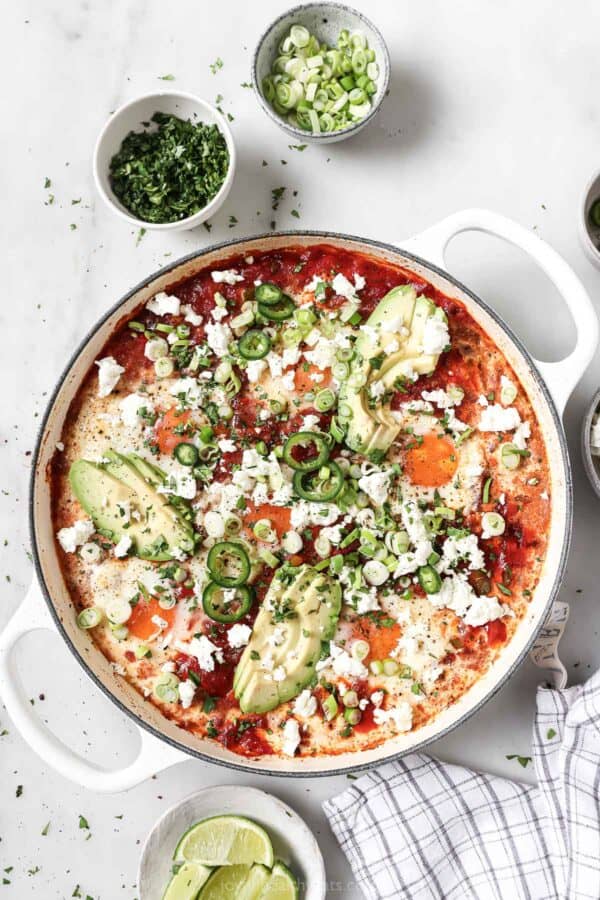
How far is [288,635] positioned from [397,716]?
0.55m

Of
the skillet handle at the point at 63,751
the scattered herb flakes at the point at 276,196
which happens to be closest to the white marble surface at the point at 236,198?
the scattered herb flakes at the point at 276,196

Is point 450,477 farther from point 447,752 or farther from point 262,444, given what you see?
point 447,752

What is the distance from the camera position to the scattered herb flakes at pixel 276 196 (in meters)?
4.00

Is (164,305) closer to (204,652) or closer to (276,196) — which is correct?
(276,196)

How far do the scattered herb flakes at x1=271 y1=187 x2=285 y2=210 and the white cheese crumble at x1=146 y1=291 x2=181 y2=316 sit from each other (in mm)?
651

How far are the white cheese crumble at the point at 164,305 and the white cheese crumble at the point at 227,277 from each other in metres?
0.18

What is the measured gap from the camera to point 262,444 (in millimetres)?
3656

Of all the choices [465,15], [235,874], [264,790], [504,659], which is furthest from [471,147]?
[235,874]

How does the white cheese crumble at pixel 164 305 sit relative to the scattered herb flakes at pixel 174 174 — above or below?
below

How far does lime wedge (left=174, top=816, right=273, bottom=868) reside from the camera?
378 centimetres

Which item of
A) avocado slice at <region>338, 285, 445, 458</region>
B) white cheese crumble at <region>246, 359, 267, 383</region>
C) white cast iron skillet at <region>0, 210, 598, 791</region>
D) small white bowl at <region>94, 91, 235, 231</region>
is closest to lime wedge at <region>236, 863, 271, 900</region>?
white cast iron skillet at <region>0, 210, 598, 791</region>

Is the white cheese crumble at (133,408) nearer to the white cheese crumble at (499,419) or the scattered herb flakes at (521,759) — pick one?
the white cheese crumble at (499,419)

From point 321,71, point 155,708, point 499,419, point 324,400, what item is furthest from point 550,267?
point 155,708

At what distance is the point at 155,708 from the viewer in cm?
374
